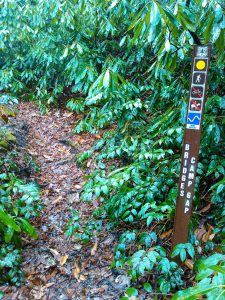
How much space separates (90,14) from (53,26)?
149 centimetres

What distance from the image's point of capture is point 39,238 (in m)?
3.04

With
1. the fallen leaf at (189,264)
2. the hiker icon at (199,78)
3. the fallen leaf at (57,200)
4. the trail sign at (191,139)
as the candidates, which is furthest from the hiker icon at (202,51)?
the fallen leaf at (57,200)

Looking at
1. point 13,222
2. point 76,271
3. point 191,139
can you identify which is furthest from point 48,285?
point 191,139

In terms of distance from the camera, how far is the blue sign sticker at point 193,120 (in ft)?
7.02

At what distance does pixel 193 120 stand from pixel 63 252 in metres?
1.77

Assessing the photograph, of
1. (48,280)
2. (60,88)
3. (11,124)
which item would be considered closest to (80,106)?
(60,88)

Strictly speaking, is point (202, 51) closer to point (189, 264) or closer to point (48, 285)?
point (189, 264)

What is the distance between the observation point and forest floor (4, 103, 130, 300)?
252 cm

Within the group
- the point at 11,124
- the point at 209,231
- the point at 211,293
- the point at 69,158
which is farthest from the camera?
the point at 11,124

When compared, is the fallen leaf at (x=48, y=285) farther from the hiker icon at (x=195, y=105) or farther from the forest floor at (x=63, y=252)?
the hiker icon at (x=195, y=105)

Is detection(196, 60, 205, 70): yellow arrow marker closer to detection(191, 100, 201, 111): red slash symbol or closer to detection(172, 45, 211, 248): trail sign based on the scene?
detection(172, 45, 211, 248): trail sign

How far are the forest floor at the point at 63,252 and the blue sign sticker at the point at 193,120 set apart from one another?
140 centimetres

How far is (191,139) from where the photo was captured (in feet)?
7.18

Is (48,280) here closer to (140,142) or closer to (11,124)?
(140,142)
